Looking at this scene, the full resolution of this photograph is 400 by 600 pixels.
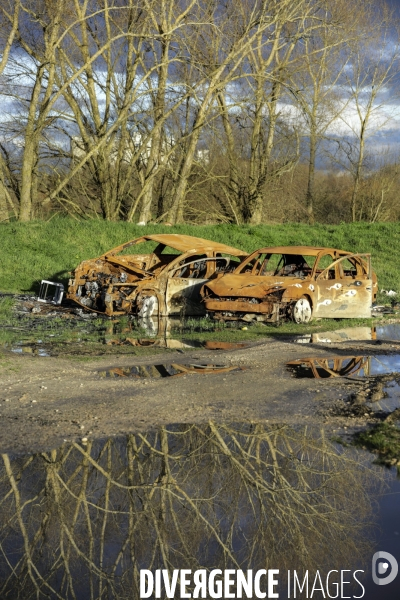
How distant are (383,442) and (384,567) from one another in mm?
2189

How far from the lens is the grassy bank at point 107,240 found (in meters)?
22.4

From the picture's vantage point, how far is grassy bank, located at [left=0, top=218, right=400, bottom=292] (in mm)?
22359

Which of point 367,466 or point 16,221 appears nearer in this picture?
point 367,466

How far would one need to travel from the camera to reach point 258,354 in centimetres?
1142

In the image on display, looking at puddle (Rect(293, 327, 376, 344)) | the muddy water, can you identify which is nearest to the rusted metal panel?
the muddy water

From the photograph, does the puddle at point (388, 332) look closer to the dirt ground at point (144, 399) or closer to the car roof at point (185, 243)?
the car roof at point (185, 243)

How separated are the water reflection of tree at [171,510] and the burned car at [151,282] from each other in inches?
382

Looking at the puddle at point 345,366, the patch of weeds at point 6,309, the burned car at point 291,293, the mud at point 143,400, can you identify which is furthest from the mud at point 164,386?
the patch of weeds at point 6,309

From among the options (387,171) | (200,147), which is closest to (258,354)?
(200,147)

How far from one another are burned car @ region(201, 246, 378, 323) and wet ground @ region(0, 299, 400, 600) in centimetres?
458

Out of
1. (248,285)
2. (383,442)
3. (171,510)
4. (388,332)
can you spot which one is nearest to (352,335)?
(388,332)

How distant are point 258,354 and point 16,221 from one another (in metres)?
16.8

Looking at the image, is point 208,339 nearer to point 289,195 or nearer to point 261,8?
point 261,8

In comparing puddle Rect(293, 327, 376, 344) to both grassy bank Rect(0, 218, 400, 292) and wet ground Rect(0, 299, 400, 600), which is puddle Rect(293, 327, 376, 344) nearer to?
wet ground Rect(0, 299, 400, 600)
